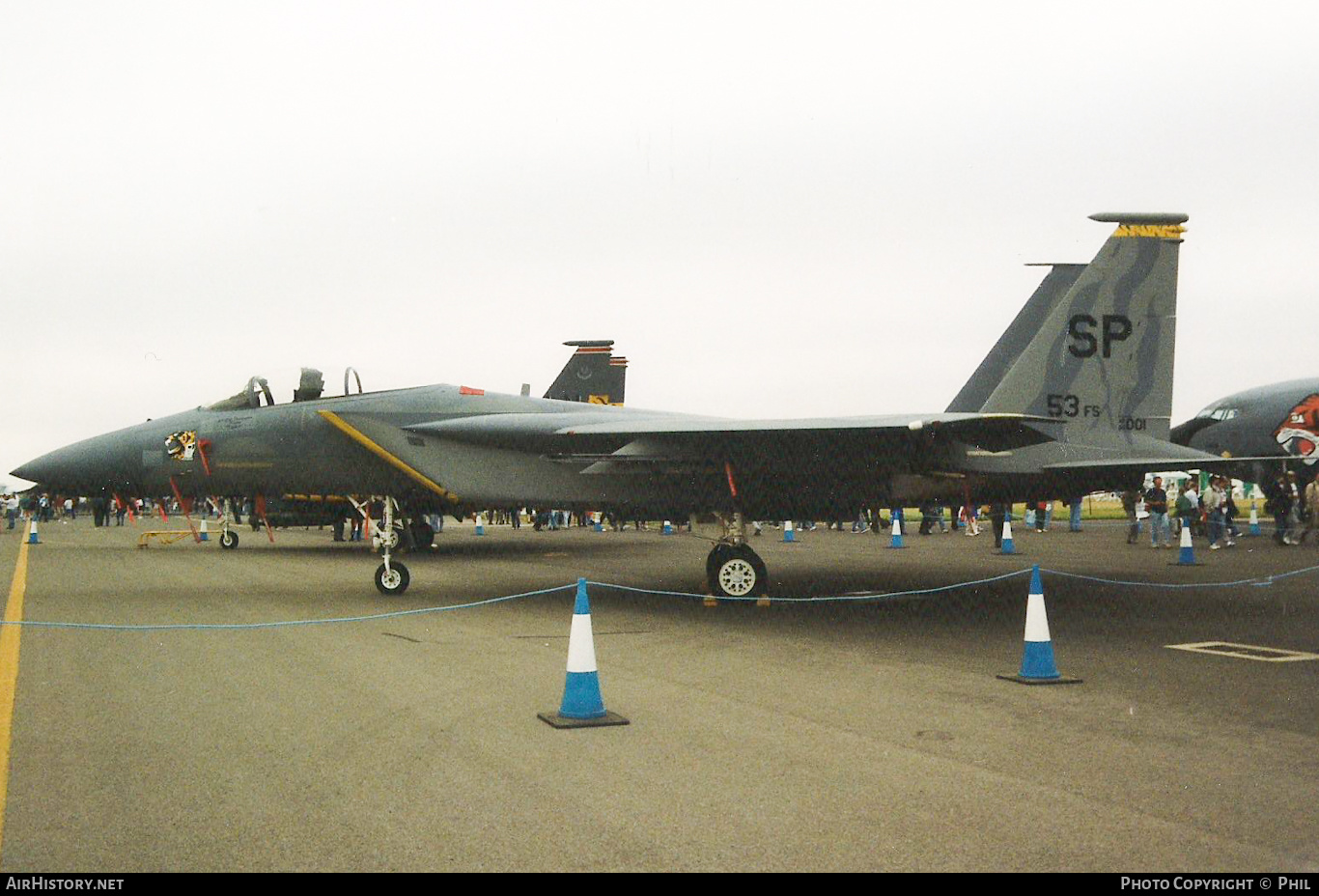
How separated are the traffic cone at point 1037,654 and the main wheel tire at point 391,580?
751 centimetres

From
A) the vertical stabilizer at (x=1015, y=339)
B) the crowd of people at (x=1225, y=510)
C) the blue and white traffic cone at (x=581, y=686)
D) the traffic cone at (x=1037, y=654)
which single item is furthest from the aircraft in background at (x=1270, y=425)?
the blue and white traffic cone at (x=581, y=686)

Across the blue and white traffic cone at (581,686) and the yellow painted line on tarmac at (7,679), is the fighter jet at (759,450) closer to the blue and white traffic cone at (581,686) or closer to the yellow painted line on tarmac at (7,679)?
the yellow painted line on tarmac at (7,679)

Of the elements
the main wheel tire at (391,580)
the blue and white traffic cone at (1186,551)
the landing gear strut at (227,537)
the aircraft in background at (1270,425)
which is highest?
the aircraft in background at (1270,425)

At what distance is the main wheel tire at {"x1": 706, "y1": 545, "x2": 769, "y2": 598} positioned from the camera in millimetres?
11602

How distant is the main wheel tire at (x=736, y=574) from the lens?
11.6 m

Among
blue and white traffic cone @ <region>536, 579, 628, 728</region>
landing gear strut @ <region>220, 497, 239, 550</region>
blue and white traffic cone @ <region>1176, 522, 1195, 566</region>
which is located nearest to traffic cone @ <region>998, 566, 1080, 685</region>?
blue and white traffic cone @ <region>536, 579, 628, 728</region>

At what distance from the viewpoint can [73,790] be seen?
4.41 m

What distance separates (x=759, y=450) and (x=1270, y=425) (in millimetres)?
18613

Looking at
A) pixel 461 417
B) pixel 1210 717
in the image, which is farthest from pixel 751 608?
pixel 1210 717

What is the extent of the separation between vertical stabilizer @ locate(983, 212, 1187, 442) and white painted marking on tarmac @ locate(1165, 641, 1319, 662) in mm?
3779

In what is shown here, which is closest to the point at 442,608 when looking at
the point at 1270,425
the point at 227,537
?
the point at 227,537

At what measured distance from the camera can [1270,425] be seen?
964 inches

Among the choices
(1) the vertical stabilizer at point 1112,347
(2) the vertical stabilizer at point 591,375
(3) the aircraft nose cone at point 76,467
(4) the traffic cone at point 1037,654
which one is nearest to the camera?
(4) the traffic cone at point 1037,654
